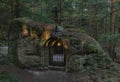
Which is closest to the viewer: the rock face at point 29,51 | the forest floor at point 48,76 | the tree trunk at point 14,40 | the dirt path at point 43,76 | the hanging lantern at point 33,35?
the forest floor at point 48,76

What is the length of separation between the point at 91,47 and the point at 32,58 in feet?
13.3

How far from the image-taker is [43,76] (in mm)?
12391

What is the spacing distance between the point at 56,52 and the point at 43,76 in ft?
9.34

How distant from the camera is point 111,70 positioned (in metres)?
12.5

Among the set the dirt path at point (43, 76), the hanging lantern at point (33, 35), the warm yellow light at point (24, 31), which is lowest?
the dirt path at point (43, 76)

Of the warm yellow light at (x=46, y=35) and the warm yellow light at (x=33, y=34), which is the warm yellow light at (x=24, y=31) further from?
the warm yellow light at (x=46, y=35)

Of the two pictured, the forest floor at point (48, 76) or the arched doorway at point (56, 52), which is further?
the arched doorway at point (56, 52)

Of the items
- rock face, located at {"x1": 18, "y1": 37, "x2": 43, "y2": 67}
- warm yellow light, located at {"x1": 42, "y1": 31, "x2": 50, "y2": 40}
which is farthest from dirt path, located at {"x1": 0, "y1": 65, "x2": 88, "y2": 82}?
warm yellow light, located at {"x1": 42, "y1": 31, "x2": 50, "y2": 40}

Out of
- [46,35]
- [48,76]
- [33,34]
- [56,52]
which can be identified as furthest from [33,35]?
[48,76]

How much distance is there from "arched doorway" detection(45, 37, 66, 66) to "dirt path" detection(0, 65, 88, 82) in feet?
3.53

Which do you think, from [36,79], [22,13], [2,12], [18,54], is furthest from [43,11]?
[36,79]

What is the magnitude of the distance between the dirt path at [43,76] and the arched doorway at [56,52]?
42.3 inches

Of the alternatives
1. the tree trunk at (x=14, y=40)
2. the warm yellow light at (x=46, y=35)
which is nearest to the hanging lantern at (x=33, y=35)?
the warm yellow light at (x=46, y=35)

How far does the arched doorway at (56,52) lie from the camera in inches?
567
